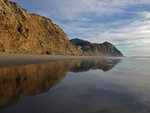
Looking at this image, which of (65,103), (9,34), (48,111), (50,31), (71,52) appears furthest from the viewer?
(71,52)

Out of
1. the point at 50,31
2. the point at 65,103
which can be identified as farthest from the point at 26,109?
the point at 50,31

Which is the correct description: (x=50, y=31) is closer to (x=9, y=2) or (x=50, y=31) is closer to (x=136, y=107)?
(x=9, y=2)

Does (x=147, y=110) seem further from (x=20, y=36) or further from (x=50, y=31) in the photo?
(x=50, y=31)

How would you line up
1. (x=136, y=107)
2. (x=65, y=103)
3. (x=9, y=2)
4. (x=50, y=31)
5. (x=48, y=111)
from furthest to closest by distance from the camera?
(x=50, y=31), (x=9, y=2), (x=65, y=103), (x=136, y=107), (x=48, y=111)

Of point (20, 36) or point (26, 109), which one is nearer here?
point (26, 109)

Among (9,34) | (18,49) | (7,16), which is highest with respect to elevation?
(7,16)

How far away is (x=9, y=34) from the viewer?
24750 mm

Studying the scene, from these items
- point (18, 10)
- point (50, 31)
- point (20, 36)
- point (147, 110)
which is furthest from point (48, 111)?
point (50, 31)

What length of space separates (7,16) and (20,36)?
18.8ft

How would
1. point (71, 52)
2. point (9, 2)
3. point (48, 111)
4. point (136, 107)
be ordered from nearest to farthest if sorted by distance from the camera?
1. point (48, 111)
2. point (136, 107)
3. point (9, 2)
4. point (71, 52)

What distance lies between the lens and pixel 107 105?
3.49 m

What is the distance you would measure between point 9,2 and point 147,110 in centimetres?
4304

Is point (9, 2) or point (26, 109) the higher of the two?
point (9, 2)

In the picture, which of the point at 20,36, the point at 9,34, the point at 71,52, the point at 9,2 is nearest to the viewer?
the point at 9,34
